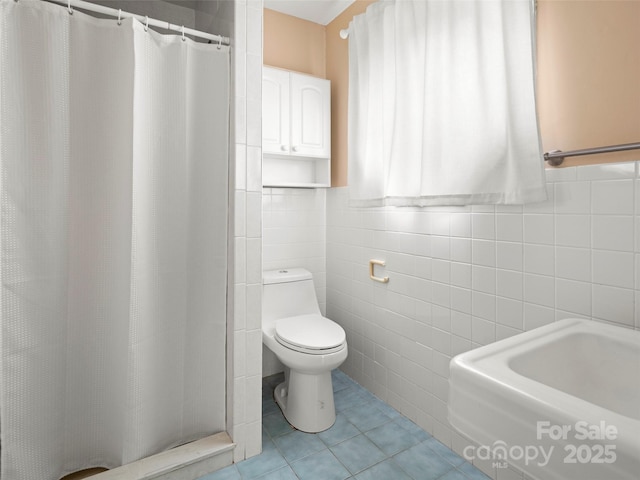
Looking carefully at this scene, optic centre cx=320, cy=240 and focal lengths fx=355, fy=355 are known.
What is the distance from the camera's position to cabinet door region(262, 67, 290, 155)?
2.14 metres

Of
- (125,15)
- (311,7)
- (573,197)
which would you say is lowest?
(573,197)

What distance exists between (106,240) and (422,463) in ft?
5.39

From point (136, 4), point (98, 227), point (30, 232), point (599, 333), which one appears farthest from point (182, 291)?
point (136, 4)

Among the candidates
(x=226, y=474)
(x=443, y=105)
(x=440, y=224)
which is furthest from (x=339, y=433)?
(x=443, y=105)

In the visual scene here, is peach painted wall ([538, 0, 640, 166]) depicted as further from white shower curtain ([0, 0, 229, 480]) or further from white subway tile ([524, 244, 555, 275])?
white shower curtain ([0, 0, 229, 480])

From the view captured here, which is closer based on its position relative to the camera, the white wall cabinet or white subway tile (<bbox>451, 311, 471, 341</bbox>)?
white subway tile (<bbox>451, 311, 471, 341</bbox>)

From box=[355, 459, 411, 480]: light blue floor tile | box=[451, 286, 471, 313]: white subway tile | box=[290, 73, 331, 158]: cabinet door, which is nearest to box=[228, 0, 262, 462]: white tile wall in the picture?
box=[355, 459, 411, 480]: light blue floor tile

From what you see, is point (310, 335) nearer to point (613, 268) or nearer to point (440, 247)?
point (440, 247)

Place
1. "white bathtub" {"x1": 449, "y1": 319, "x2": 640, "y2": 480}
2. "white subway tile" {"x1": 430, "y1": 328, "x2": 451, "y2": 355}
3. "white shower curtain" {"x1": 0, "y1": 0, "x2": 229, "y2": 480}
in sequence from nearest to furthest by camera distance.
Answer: "white bathtub" {"x1": 449, "y1": 319, "x2": 640, "y2": 480} < "white shower curtain" {"x1": 0, "y1": 0, "x2": 229, "y2": 480} < "white subway tile" {"x1": 430, "y1": 328, "x2": 451, "y2": 355}

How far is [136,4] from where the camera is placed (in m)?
1.97

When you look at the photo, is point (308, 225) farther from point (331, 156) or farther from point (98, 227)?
point (98, 227)

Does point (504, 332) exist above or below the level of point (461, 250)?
below

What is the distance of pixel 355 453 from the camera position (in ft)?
5.39

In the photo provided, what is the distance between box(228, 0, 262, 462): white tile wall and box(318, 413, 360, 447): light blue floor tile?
0.35 m
